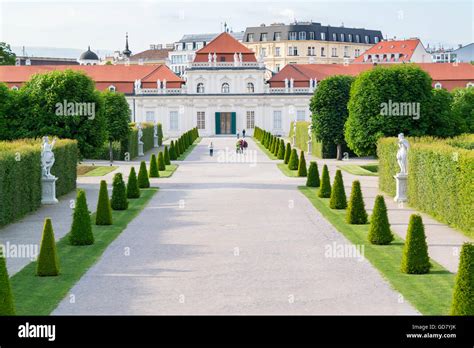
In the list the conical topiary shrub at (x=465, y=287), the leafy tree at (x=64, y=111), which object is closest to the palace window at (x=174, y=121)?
the leafy tree at (x=64, y=111)

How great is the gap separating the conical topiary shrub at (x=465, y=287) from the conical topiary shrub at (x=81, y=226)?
972 cm

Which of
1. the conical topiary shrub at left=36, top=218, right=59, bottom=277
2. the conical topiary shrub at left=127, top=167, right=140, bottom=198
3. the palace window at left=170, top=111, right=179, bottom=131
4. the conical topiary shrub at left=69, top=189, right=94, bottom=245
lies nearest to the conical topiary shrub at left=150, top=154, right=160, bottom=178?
the conical topiary shrub at left=127, top=167, right=140, bottom=198

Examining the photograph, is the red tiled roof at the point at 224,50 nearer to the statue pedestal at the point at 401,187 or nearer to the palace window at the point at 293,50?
the palace window at the point at 293,50

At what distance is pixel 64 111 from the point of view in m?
36.4

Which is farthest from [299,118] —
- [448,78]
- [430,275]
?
[430,275]

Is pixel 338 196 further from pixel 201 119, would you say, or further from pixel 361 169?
pixel 201 119

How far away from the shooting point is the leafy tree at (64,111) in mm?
36125

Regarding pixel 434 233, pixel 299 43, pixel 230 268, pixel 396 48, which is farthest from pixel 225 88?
pixel 230 268

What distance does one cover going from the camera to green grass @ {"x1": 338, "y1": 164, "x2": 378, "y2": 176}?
39303 mm

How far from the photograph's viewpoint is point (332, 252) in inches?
720

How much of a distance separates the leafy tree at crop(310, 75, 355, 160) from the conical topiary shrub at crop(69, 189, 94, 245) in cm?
3131

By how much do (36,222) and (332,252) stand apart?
29.7ft
